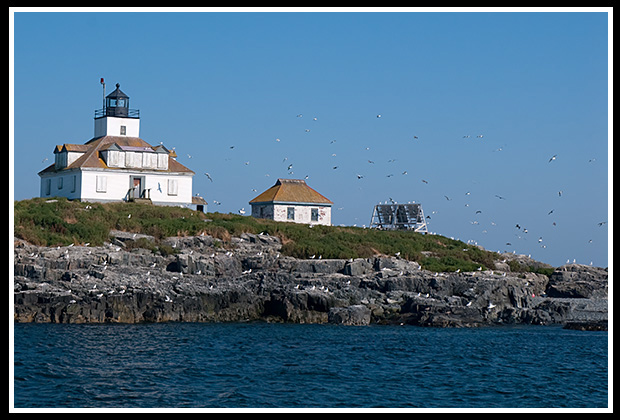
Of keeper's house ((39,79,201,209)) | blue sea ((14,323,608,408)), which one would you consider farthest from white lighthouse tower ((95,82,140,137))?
blue sea ((14,323,608,408))

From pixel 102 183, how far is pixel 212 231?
10785 millimetres

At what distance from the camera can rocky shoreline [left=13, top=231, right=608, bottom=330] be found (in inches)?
1487

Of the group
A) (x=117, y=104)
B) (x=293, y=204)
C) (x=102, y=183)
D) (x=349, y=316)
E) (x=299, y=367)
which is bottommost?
(x=299, y=367)

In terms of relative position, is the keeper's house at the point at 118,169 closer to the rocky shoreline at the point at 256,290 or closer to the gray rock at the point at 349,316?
the rocky shoreline at the point at 256,290

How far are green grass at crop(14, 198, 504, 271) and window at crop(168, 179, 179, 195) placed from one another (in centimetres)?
385

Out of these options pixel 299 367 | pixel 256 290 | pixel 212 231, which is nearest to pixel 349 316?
pixel 256 290

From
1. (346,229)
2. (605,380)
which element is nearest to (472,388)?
(605,380)

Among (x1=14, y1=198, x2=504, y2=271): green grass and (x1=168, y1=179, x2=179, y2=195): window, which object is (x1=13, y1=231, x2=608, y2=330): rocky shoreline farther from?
(x1=168, y1=179, x2=179, y2=195): window

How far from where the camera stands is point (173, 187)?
58.4 metres

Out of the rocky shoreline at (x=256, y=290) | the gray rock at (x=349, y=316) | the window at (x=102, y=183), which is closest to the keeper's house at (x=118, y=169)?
the window at (x=102, y=183)

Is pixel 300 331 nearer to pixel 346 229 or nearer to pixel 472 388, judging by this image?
pixel 472 388

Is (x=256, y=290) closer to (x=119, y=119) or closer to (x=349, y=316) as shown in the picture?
(x=349, y=316)
